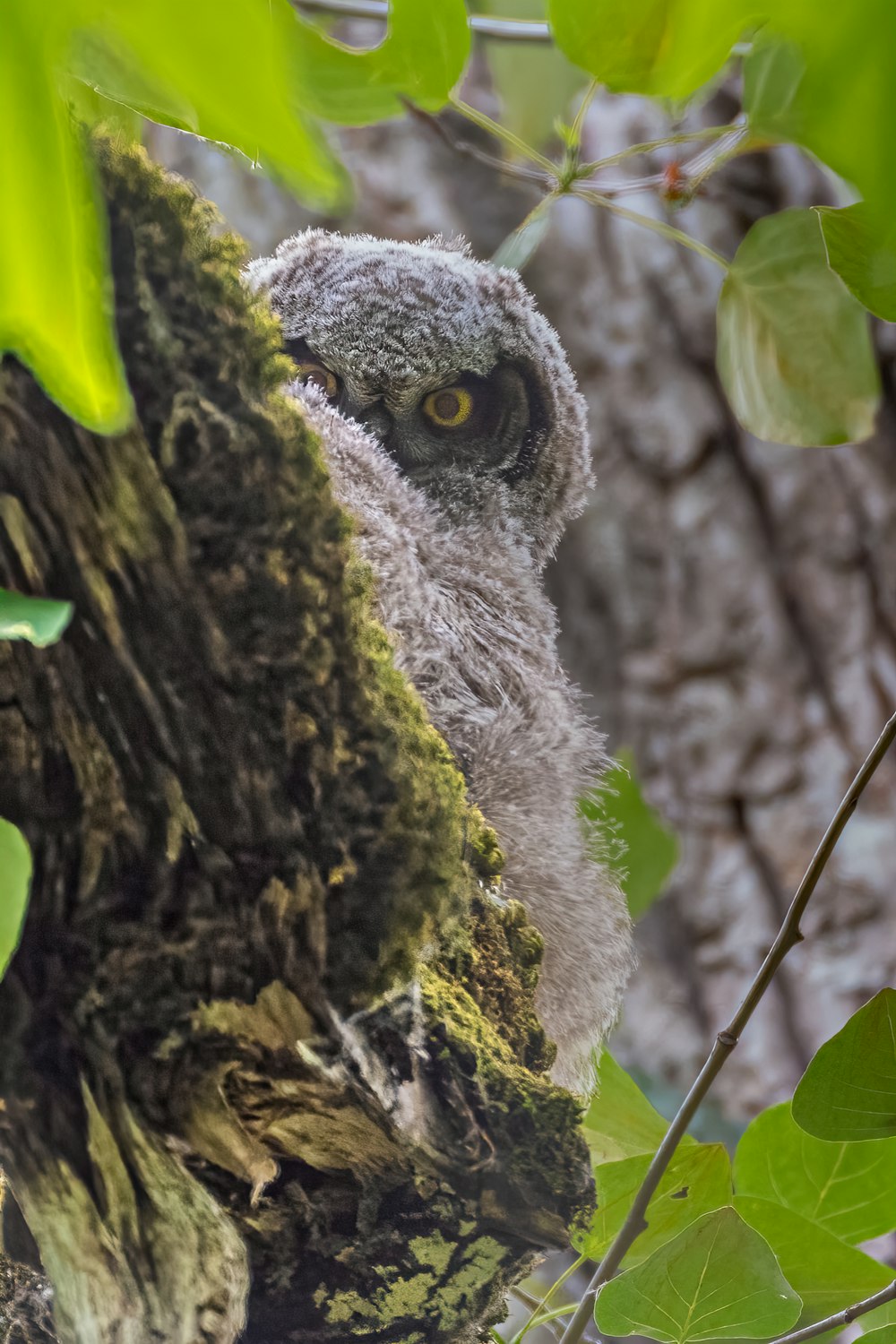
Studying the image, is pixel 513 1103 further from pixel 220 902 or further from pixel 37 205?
pixel 37 205

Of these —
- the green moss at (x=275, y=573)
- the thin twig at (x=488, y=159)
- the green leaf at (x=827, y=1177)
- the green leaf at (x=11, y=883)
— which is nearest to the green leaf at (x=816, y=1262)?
the green leaf at (x=827, y=1177)

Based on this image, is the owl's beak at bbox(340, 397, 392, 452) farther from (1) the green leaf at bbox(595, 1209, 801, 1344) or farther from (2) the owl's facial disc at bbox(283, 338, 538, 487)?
(1) the green leaf at bbox(595, 1209, 801, 1344)

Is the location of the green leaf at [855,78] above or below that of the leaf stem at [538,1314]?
above

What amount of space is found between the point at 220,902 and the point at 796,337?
43 cm

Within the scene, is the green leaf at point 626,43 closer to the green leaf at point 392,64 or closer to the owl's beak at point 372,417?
the green leaf at point 392,64

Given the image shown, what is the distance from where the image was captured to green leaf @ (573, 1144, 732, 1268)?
17.7 inches

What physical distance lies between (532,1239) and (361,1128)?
0.36 ft

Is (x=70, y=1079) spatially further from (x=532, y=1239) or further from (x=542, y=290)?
(x=542, y=290)

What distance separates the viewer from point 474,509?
0.51 meters

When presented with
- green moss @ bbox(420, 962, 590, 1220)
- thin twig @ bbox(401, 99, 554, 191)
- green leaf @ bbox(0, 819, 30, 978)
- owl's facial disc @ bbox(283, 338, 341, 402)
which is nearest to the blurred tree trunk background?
thin twig @ bbox(401, 99, 554, 191)

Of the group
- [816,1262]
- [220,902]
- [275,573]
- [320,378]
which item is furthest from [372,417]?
[816,1262]

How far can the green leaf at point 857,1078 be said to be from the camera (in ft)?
1.21

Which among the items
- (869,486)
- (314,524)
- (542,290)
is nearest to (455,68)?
(542,290)

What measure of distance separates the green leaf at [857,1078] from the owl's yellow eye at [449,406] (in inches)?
13.3
